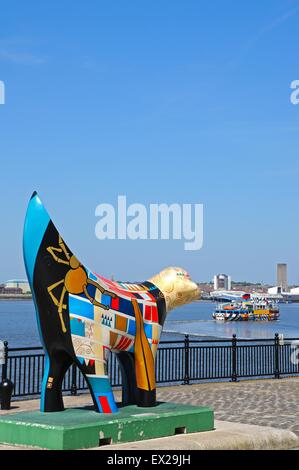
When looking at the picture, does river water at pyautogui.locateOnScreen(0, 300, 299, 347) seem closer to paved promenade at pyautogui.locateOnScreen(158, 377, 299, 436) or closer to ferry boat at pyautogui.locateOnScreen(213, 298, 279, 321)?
ferry boat at pyautogui.locateOnScreen(213, 298, 279, 321)

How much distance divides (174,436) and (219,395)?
22.4 feet

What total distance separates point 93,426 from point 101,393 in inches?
26.3

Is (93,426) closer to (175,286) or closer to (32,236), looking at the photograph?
(32,236)

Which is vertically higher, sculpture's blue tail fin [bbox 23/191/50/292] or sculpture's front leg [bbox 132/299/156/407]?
sculpture's blue tail fin [bbox 23/191/50/292]

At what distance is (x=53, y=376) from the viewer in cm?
955

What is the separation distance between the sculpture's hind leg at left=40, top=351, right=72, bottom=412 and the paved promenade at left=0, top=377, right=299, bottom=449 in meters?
2.09

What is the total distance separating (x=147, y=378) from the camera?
10.4 m

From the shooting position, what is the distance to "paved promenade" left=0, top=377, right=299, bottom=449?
12773 millimetres

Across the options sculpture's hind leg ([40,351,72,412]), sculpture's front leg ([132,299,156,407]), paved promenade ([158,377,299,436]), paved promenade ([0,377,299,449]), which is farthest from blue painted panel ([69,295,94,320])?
paved promenade ([158,377,299,436])

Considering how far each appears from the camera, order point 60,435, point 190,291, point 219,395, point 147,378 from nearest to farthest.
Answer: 1. point 60,435
2. point 147,378
3. point 190,291
4. point 219,395

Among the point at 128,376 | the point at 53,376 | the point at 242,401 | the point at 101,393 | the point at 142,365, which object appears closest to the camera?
the point at 53,376

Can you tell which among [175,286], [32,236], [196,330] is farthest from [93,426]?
[196,330]
